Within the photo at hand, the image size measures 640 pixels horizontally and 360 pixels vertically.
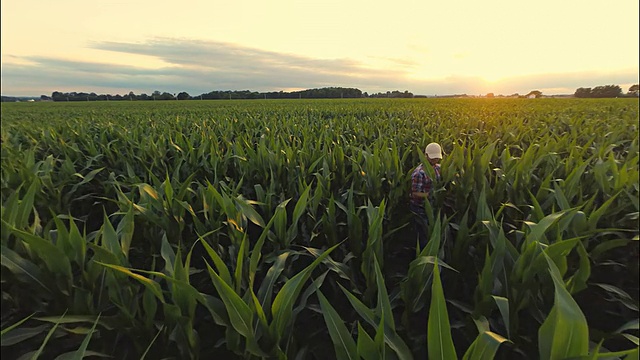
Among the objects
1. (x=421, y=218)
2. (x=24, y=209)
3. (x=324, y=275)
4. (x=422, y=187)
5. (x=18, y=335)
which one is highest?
(x=24, y=209)

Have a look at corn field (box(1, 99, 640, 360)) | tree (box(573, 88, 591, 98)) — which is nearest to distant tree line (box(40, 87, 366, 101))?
tree (box(573, 88, 591, 98))

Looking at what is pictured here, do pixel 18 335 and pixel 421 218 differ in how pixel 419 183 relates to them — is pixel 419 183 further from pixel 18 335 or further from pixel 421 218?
pixel 18 335

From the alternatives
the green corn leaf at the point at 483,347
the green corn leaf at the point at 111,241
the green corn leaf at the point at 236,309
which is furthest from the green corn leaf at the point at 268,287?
the green corn leaf at the point at 483,347

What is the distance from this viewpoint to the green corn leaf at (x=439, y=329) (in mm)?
898

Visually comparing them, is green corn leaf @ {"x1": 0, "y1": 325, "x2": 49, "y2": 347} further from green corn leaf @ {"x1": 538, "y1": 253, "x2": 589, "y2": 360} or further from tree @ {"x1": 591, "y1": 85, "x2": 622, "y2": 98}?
tree @ {"x1": 591, "y1": 85, "x2": 622, "y2": 98}

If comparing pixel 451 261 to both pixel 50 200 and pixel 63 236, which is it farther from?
pixel 50 200

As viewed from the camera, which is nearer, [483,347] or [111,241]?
[483,347]

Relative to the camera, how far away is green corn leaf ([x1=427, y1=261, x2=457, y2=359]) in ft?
2.95

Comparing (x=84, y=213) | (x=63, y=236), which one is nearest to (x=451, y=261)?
(x=63, y=236)

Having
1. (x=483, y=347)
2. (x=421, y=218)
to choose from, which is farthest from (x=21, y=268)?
(x=421, y=218)

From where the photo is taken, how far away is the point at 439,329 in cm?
91

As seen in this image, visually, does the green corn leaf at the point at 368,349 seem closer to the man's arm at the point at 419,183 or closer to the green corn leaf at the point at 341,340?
the green corn leaf at the point at 341,340

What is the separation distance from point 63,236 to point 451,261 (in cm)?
220

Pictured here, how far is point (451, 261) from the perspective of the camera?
2242 mm
